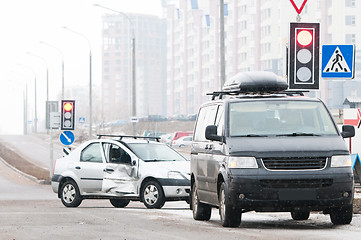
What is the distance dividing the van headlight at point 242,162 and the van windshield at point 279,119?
24.0 inches

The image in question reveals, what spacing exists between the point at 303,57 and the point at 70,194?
7498mm

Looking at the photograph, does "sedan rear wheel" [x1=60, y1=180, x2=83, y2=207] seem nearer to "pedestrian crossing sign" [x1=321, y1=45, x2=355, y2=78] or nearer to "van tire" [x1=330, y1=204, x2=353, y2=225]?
"pedestrian crossing sign" [x1=321, y1=45, x2=355, y2=78]

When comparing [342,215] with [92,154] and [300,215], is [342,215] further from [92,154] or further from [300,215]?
[92,154]

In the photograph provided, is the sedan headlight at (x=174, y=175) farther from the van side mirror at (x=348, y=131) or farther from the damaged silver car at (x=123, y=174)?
the van side mirror at (x=348, y=131)

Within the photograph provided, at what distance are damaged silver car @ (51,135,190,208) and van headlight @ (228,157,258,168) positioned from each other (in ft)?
22.9

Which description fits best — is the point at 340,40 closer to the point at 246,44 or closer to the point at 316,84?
the point at 246,44

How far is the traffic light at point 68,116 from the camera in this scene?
3394 centimetres

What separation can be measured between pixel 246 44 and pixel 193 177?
120 metres

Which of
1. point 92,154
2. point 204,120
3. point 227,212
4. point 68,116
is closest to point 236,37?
A: point 68,116

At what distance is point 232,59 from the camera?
138 m

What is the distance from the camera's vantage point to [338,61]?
599 inches

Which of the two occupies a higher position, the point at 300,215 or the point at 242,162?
the point at 242,162

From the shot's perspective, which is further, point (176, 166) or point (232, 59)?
point (232, 59)

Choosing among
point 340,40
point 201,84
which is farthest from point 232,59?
point 340,40
